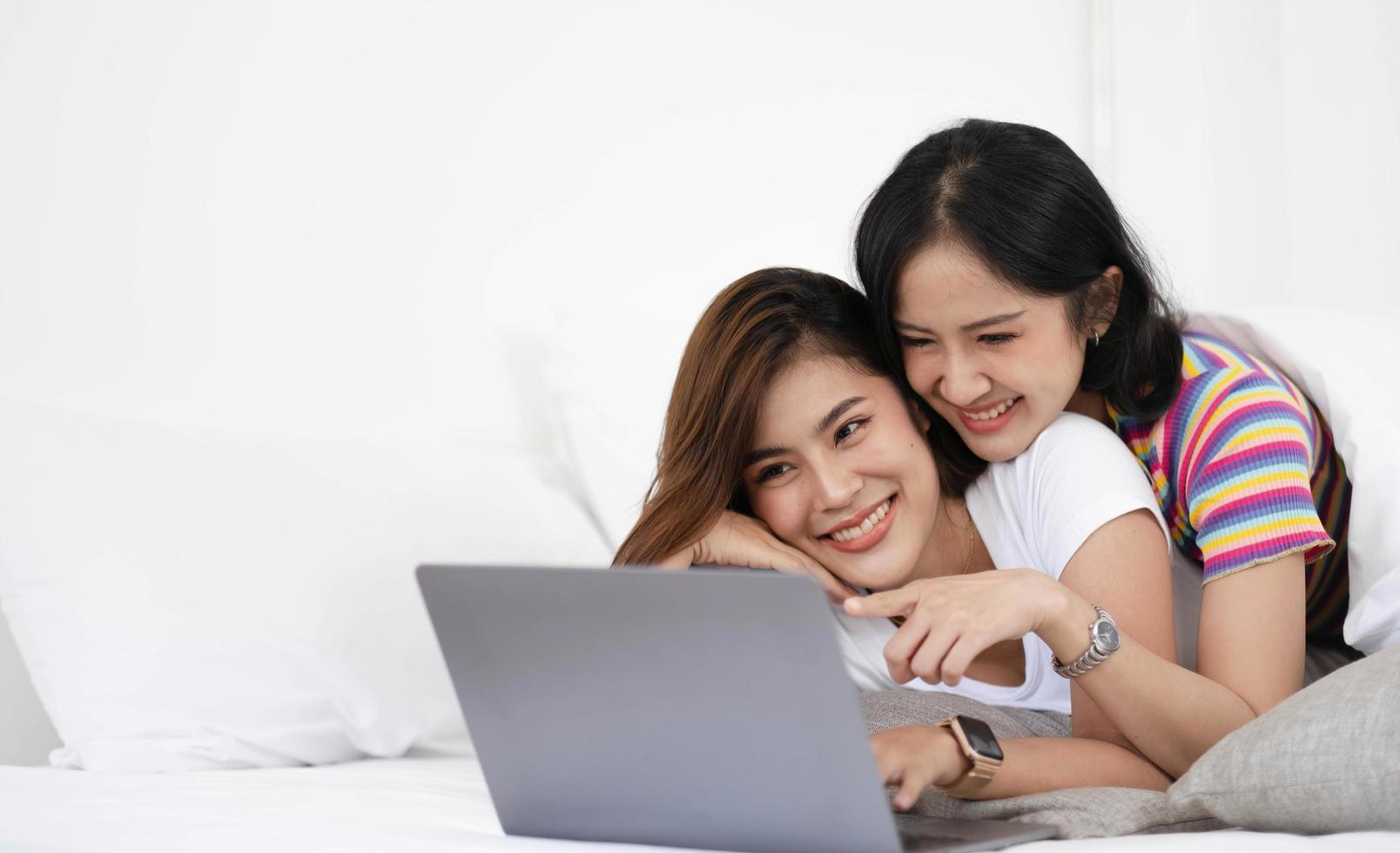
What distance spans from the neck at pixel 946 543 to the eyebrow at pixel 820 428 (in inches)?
9.9

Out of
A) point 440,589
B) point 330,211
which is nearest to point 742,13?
point 330,211

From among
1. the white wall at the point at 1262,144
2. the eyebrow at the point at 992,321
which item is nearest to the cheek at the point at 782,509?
the eyebrow at the point at 992,321

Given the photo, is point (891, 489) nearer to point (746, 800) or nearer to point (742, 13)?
point (746, 800)

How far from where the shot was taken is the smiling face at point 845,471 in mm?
1567

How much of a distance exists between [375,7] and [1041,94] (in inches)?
59.1

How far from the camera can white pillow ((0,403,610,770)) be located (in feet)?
4.85

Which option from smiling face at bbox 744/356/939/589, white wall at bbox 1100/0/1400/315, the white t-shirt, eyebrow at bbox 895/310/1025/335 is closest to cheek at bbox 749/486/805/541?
smiling face at bbox 744/356/939/589

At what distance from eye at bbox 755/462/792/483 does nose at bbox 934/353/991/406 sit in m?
0.23

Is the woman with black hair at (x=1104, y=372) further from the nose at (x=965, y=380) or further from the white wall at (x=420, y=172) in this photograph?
the white wall at (x=420, y=172)

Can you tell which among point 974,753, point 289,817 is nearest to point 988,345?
point 974,753

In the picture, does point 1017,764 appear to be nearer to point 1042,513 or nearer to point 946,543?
point 1042,513

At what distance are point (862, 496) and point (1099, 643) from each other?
0.43m

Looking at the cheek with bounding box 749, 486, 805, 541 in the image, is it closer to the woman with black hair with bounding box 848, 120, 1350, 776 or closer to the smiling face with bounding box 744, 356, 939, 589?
the smiling face with bounding box 744, 356, 939, 589

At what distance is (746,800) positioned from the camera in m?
0.94
